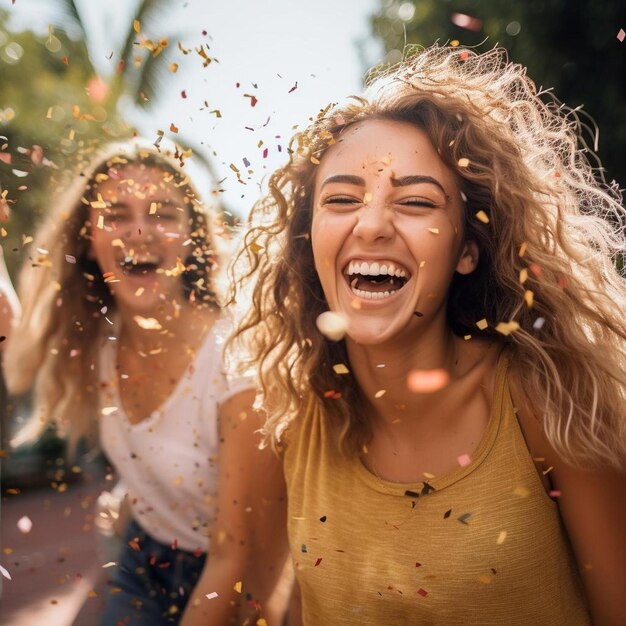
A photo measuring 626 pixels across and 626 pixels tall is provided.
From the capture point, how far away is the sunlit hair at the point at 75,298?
149 inches

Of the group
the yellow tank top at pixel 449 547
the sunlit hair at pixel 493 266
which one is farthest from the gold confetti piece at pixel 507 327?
the yellow tank top at pixel 449 547

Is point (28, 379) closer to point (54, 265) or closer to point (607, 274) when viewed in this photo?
point (54, 265)

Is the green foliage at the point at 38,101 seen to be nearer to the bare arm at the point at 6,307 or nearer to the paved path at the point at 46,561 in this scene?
the paved path at the point at 46,561

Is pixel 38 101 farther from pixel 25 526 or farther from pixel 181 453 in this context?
pixel 181 453

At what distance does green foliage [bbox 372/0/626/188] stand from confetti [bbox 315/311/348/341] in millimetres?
6249

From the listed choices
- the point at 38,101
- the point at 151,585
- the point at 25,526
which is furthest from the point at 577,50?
the point at 38,101

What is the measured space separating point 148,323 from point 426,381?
156 centimetres

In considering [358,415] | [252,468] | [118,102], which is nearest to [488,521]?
[358,415]

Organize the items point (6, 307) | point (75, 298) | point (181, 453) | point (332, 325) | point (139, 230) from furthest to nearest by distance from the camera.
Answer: point (75, 298), point (139, 230), point (181, 453), point (6, 307), point (332, 325)

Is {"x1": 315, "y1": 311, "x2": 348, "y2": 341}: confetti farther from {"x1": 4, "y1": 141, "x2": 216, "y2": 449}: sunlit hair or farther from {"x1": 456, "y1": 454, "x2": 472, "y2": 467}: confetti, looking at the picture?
{"x1": 4, "y1": 141, "x2": 216, "y2": 449}: sunlit hair

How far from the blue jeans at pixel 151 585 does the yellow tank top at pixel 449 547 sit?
873 millimetres

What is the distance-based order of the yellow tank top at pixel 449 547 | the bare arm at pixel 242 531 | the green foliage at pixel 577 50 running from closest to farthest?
1. the yellow tank top at pixel 449 547
2. the bare arm at pixel 242 531
3. the green foliage at pixel 577 50

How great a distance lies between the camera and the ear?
106 inches

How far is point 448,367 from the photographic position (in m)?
2.67
